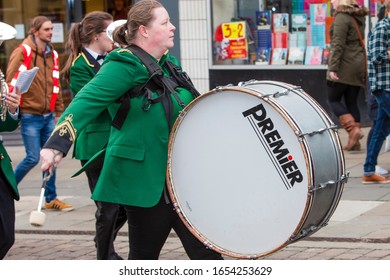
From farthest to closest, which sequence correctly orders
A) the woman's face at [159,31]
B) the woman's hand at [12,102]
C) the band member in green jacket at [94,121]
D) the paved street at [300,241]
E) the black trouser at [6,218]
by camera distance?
the paved street at [300,241], the band member in green jacket at [94,121], the woman's hand at [12,102], the black trouser at [6,218], the woman's face at [159,31]

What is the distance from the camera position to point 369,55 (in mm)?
9422

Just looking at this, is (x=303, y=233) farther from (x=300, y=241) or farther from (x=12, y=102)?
(x=300, y=241)

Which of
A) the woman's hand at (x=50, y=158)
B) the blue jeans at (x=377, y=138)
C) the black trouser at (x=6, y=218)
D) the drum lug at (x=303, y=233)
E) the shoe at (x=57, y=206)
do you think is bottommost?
the shoe at (x=57, y=206)

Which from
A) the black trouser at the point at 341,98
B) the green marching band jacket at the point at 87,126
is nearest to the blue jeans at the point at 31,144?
the green marching band jacket at the point at 87,126

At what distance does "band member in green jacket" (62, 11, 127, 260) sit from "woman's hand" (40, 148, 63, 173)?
1689mm

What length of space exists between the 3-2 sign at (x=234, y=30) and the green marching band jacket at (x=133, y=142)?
30.0ft

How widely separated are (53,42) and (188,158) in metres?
10.9

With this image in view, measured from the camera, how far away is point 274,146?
4.67m

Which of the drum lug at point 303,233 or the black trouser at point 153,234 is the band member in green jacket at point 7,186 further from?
the drum lug at point 303,233

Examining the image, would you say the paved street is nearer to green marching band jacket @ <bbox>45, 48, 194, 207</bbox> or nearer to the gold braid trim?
green marching band jacket @ <bbox>45, 48, 194, 207</bbox>

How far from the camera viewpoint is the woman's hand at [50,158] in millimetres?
4680

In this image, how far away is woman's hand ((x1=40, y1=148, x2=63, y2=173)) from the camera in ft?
15.4

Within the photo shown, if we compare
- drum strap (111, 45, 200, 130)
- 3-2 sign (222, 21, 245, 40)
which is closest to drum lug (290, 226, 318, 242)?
drum strap (111, 45, 200, 130)

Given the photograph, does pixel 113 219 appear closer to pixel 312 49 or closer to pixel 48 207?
pixel 48 207
